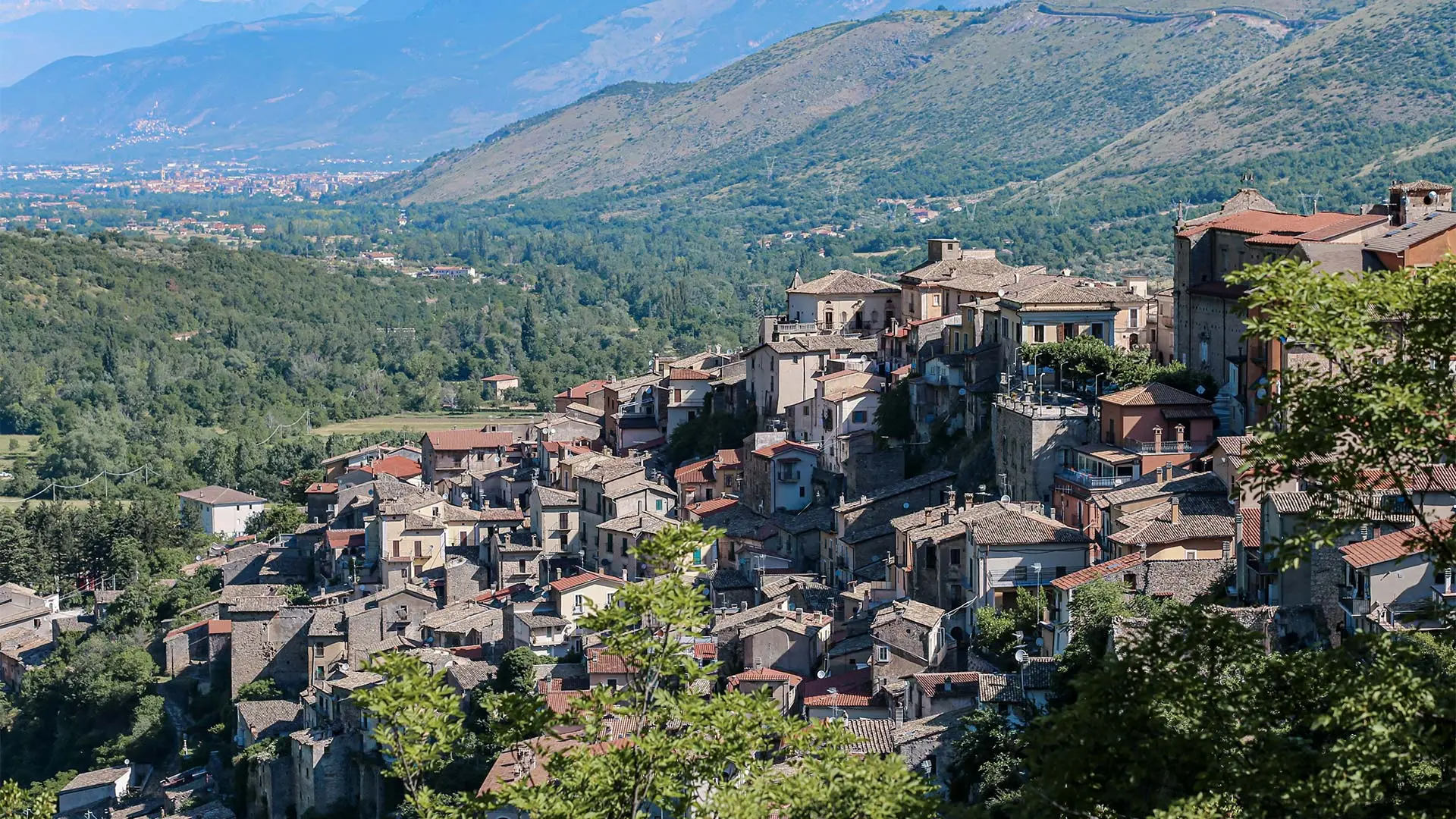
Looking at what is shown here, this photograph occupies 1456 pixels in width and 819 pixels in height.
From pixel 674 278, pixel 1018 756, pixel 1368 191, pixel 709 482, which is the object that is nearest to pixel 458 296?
pixel 674 278

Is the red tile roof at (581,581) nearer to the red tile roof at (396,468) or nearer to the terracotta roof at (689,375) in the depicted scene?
the terracotta roof at (689,375)

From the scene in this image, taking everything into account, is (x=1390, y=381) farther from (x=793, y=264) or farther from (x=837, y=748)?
(x=793, y=264)

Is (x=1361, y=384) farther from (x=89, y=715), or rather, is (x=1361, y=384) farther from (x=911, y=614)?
(x=89, y=715)

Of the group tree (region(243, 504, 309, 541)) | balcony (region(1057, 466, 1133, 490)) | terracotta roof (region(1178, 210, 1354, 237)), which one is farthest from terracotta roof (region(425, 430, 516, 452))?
balcony (region(1057, 466, 1133, 490))

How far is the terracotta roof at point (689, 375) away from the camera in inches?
2509

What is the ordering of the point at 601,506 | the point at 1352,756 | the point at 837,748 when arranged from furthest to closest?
1. the point at 601,506
2. the point at 837,748
3. the point at 1352,756

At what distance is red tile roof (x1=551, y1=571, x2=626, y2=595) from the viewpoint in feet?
158

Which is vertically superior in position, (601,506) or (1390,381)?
(1390,381)

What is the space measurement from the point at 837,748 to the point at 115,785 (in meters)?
35.4

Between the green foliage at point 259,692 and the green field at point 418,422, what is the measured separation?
4841 centimetres

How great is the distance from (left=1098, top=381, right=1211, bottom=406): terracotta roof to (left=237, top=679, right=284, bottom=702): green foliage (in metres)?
20.8

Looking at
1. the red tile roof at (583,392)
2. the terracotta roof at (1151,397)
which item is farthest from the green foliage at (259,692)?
the red tile roof at (583,392)

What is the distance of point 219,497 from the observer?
80.3 m

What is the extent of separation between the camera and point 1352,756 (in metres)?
14.1
